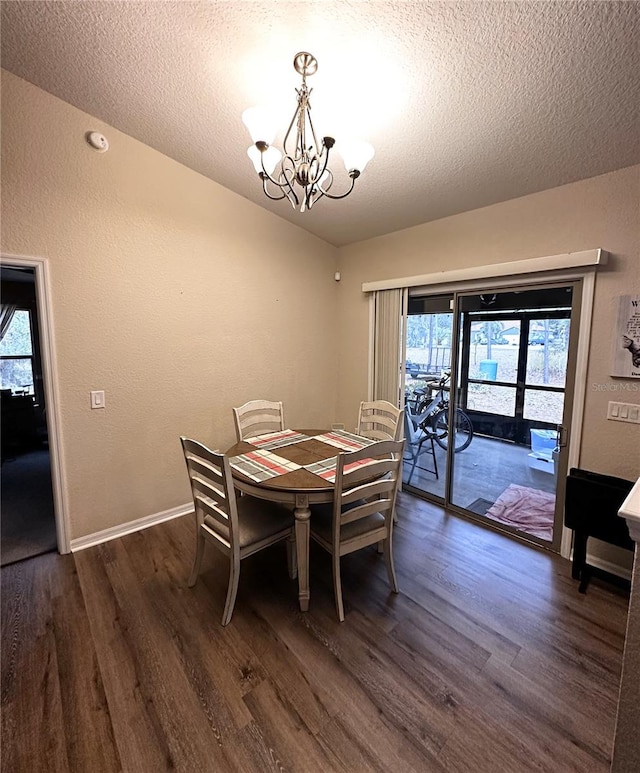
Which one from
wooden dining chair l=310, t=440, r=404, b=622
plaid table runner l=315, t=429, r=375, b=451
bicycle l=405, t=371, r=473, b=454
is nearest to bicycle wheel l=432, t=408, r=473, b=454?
bicycle l=405, t=371, r=473, b=454

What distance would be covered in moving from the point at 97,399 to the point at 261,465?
1428 millimetres

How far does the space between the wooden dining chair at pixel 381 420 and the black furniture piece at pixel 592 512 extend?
3.81 feet

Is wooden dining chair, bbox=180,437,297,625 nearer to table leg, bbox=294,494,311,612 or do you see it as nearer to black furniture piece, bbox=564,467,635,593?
table leg, bbox=294,494,311,612

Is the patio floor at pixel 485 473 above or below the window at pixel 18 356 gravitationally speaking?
below

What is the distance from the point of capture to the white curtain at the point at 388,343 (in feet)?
11.1

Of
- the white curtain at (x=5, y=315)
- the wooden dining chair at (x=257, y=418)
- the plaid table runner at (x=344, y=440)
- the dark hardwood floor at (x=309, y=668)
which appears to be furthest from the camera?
the white curtain at (x=5, y=315)

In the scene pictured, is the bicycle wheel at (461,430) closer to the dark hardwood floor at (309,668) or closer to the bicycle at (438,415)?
the bicycle at (438,415)

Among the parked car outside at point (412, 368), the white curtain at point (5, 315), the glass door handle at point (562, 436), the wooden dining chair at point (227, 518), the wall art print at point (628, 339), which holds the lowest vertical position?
the wooden dining chair at point (227, 518)

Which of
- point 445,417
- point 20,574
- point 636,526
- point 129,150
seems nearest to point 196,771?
point 636,526

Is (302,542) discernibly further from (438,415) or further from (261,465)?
(438,415)

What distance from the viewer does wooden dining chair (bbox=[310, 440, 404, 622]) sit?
178 centimetres

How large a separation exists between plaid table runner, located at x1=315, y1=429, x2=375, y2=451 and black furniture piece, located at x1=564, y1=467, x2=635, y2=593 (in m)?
1.31

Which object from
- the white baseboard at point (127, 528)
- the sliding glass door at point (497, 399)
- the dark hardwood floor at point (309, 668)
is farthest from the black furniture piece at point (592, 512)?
the white baseboard at point (127, 528)

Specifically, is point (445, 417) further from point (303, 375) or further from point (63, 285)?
point (63, 285)
